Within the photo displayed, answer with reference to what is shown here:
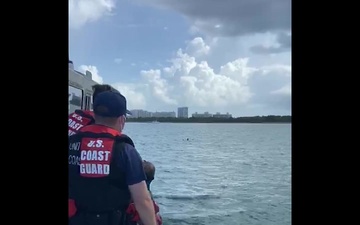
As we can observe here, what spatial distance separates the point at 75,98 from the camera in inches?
68.7

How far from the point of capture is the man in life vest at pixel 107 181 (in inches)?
66.5

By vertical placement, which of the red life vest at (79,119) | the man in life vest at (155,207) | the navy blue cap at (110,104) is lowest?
the man in life vest at (155,207)

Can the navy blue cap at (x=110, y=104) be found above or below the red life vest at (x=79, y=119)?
above

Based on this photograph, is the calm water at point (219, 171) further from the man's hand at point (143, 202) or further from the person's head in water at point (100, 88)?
the person's head in water at point (100, 88)

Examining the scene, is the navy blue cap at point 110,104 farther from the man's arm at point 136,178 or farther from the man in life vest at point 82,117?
the man's arm at point 136,178

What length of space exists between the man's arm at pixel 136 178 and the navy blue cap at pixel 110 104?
0.13m

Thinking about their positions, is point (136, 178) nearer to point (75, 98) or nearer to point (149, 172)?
point (149, 172)

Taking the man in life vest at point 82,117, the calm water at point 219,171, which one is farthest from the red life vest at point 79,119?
the calm water at point 219,171

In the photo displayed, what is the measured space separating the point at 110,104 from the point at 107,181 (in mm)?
268

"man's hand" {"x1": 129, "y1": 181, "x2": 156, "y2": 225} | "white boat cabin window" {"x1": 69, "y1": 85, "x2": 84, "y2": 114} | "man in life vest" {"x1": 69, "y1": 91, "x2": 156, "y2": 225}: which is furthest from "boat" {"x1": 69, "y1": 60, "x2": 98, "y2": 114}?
"man's hand" {"x1": 129, "y1": 181, "x2": 156, "y2": 225}
